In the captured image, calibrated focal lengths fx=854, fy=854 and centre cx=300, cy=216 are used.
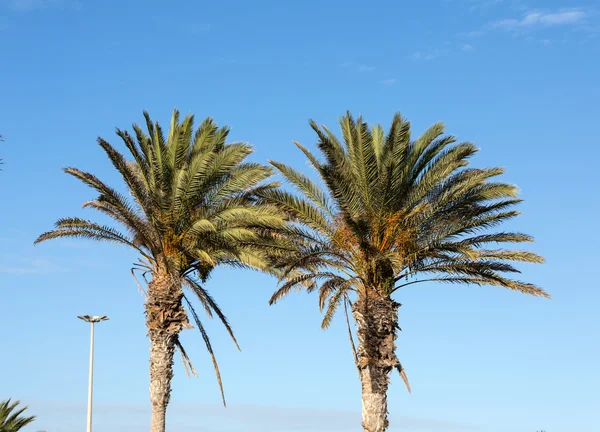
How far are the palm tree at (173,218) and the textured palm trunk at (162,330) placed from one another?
33 millimetres

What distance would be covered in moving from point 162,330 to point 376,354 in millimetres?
7077

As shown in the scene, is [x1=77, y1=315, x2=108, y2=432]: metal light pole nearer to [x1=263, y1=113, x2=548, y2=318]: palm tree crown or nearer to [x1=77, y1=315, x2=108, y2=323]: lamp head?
[x1=77, y1=315, x2=108, y2=323]: lamp head

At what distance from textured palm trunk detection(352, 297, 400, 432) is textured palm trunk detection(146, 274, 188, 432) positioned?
606 centimetres

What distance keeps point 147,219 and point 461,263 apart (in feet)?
33.4

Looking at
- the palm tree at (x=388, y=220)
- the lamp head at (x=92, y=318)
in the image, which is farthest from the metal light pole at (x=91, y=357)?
the palm tree at (x=388, y=220)

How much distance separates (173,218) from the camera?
27.9 meters

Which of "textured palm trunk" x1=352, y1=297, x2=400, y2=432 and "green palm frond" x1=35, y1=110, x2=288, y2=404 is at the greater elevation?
"green palm frond" x1=35, y1=110, x2=288, y2=404

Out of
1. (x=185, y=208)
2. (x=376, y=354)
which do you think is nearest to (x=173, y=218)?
(x=185, y=208)

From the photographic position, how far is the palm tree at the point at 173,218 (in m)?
27.5

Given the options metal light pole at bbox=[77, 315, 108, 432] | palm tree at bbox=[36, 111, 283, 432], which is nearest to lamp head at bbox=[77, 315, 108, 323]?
metal light pole at bbox=[77, 315, 108, 432]

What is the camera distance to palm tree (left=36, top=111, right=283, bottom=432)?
90.3 ft

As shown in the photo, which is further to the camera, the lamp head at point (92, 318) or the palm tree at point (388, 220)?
the lamp head at point (92, 318)

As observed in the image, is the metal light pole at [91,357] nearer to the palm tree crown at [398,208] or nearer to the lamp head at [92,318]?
the lamp head at [92,318]

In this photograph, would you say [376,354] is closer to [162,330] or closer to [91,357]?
[162,330]
